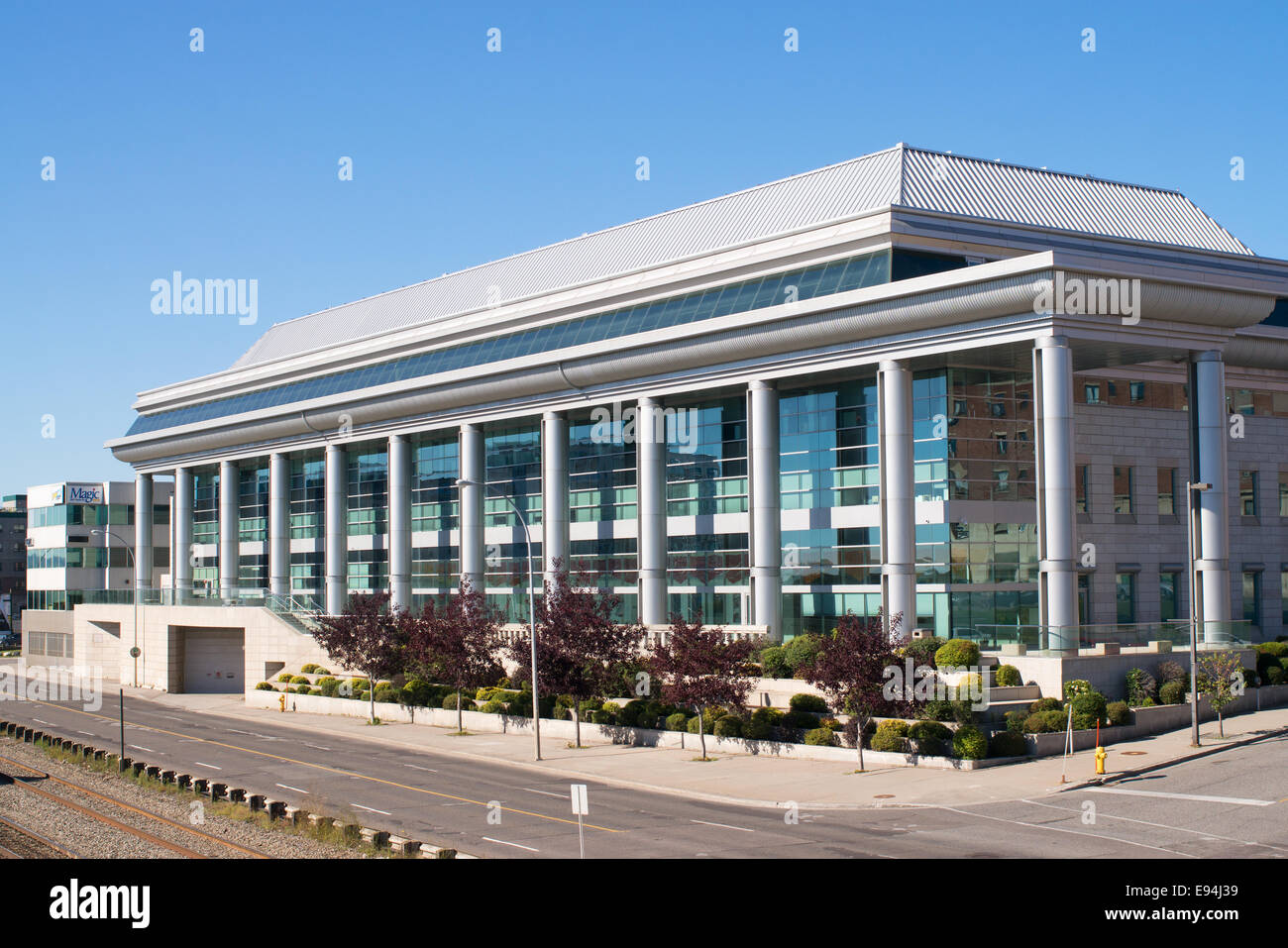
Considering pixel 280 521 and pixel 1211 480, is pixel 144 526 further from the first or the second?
pixel 1211 480

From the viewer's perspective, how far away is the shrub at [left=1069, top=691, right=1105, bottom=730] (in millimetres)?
36844

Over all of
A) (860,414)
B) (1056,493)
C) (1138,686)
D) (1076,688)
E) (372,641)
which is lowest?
(1138,686)

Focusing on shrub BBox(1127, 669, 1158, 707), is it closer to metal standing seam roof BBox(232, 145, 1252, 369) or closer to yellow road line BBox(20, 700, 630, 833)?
metal standing seam roof BBox(232, 145, 1252, 369)

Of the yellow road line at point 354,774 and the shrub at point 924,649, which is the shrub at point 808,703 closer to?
the shrub at point 924,649

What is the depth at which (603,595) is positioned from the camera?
48156 mm

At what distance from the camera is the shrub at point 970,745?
34531mm

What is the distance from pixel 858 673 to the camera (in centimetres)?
3553

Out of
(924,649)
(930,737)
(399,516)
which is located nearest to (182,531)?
(399,516)

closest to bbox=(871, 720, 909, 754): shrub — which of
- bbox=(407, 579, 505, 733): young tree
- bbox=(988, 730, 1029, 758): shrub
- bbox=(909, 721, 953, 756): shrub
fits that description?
bbox=(909, 721, 953, 756): shrub

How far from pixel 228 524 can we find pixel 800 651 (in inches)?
2076

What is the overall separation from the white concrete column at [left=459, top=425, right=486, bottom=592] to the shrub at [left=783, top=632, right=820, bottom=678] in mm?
23944

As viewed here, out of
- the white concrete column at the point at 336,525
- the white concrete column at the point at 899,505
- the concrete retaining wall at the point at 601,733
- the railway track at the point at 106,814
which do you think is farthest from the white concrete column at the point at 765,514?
the white concrete column at the point at 336,525

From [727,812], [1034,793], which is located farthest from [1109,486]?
[727,812]
